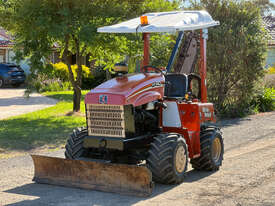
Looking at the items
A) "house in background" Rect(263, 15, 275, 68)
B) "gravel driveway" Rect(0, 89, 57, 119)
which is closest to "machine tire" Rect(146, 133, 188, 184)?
"gravel driveway" Rect(0, 89, 57, 119)

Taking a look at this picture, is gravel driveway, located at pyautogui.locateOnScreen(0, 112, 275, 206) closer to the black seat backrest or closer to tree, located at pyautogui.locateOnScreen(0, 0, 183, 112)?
the black seat backrest

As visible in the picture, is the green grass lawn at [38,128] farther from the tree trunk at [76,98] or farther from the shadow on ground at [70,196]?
the shadow on ground at [70,196]

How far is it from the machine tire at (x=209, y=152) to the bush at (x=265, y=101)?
10100 mm

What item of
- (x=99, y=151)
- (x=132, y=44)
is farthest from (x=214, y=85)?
(x=99, y=151)

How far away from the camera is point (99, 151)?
25.0ft

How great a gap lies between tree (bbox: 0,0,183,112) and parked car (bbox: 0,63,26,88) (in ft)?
45.3

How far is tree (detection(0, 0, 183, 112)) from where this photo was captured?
13940mm

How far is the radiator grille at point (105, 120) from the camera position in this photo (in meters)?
7.20

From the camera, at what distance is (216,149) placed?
28.4ft

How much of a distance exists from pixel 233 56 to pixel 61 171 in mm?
10254

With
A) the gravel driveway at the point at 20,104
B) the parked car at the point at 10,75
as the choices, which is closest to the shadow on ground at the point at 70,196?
the gravel driveway at the point at 20,104

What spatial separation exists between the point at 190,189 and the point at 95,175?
1400mm

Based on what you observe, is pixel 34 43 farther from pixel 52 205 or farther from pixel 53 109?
pixel 52 205

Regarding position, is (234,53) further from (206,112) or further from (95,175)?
(95,175)
